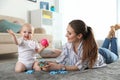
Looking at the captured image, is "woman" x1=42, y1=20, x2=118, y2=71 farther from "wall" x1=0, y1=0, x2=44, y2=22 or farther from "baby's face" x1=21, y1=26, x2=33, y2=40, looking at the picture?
"wall" x1=0, y1=0, x2=44, y2=22

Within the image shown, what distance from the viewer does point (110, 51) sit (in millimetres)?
1970

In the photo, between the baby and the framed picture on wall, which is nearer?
the baby

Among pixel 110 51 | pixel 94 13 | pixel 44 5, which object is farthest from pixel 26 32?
pixel 94 13

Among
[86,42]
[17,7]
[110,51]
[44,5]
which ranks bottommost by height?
[110,51]

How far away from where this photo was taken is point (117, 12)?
541cm

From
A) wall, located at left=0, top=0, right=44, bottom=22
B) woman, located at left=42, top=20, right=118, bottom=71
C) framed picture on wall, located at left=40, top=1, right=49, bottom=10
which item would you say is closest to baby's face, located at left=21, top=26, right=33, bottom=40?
woman, located at left=42, top=20, right=118, bottom=71

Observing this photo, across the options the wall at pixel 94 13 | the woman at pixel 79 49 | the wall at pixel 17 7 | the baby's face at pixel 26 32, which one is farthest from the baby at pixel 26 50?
the wall at pixel 94 13

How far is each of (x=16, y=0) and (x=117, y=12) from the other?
118 inches

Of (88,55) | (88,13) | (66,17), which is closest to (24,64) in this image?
(88,55)

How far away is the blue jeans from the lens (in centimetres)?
176

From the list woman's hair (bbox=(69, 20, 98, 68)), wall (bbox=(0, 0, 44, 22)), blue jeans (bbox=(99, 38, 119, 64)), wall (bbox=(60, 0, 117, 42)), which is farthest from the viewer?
wall (bbox=(60, 0, 117, 42))

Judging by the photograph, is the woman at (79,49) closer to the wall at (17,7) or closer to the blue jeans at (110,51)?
the blue jeans at (110,51)

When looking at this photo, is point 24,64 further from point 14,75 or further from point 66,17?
point 66,17

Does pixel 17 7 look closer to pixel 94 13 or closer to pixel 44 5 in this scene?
pixel 44 5
